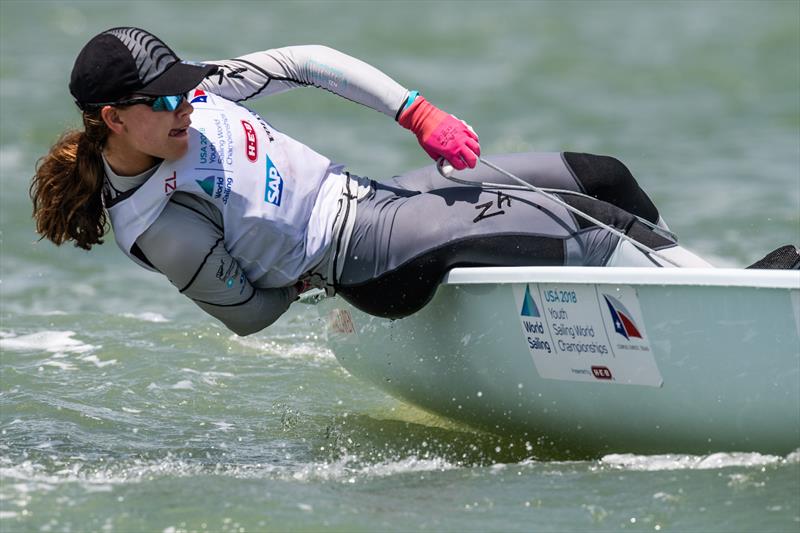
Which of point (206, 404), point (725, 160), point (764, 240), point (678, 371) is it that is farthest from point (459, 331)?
point (725, 160)

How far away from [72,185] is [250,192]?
0.45 meters

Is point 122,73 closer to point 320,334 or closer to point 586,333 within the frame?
point 586,333

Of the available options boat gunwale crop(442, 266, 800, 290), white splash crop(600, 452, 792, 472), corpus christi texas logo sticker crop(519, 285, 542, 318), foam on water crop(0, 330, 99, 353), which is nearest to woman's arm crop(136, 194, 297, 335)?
boat gunwale crop(442, 266, 800, 290)

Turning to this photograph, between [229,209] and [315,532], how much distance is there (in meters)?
0.91

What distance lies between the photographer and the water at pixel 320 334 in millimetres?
2775

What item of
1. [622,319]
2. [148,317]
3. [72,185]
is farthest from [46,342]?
[622,319]

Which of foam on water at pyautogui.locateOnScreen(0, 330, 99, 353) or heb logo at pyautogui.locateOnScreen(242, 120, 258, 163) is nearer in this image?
heb logo at pyautogui.locateOnScreen(242, 120, 258, 163)

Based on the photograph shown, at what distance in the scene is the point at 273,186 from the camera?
313 centimetres

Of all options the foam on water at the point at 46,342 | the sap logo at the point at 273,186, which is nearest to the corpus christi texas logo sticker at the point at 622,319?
the sap logo at the point at 273,186

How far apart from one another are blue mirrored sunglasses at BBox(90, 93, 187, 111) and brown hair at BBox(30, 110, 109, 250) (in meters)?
0.09

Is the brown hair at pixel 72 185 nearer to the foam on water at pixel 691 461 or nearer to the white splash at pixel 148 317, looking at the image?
the foam on water at pixel 691 461

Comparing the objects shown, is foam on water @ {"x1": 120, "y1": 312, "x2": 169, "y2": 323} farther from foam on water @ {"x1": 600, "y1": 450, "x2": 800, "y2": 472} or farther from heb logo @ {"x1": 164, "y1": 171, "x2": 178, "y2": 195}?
foam on water @ {"x1": 600, "y1": 450, "x2": 800, "y2": 472}

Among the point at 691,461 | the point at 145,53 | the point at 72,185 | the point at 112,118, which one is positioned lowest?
the point at 691,461

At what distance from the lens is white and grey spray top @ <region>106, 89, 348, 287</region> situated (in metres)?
3.02
